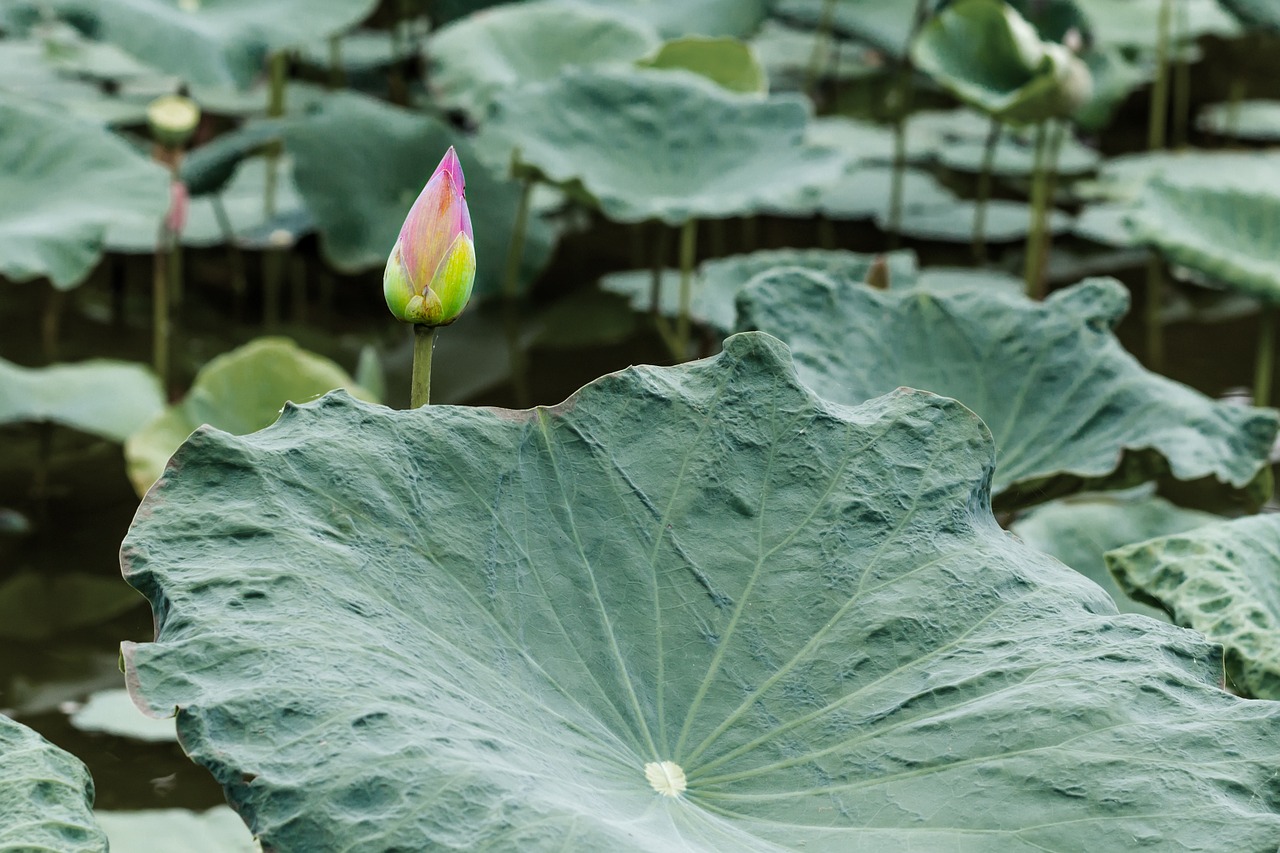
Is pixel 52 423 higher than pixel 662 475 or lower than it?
lower

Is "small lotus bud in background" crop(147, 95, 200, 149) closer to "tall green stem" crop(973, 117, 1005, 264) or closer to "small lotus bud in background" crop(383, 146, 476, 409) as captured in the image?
"small lotus bud in background" crop(383, 146, 476, 409)

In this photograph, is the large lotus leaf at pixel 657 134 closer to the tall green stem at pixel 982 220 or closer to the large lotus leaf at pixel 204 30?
the large lotus leaf at pixel 204 30

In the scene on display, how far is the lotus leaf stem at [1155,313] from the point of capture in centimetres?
322

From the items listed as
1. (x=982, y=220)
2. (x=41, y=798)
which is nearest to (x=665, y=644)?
(x=41, y=798)

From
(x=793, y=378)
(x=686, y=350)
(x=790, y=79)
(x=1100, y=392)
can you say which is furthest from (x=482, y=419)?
(x=790, y=79)

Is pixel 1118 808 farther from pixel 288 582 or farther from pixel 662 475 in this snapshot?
pixel 288 582

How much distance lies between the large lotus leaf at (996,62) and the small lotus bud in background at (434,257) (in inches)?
77.8

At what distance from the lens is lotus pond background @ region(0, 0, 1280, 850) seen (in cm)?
102

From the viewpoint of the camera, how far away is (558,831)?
0.88 meters

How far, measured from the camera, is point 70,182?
2.48 m

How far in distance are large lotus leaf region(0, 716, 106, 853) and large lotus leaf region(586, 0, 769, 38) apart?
10.2 feet

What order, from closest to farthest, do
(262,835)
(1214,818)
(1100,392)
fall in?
(262,835) → (1214,818) → (1100,392)

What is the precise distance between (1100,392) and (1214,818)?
875mm

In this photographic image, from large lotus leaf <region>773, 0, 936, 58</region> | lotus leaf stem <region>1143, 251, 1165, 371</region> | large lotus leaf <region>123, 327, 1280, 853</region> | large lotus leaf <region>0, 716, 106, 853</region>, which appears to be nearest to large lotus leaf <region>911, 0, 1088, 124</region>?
lotus leaf stem <region>1143, 251, 1165, 371</region>
